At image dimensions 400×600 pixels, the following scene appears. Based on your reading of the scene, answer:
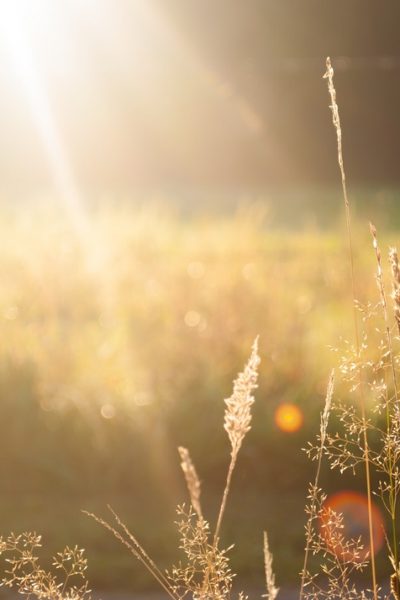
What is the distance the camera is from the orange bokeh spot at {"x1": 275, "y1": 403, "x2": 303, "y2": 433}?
4062mm

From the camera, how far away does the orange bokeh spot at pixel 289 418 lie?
13.3ft

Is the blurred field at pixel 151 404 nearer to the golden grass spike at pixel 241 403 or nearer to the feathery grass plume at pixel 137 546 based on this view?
the feathery grass plume at pixel 137 546

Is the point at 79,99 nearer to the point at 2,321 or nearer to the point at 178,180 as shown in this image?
the point at 178,180

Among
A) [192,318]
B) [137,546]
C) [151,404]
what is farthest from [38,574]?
[192,318]

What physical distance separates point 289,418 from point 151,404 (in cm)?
55

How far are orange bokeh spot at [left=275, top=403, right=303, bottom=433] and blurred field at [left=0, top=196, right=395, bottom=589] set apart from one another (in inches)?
1.0

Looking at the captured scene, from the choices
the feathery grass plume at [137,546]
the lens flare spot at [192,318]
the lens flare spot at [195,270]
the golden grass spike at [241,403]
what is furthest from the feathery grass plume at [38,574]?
the lens flare spot at [195,270]

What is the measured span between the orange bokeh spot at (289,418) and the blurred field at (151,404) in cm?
3

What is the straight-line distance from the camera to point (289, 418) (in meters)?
4.07

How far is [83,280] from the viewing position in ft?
17.3

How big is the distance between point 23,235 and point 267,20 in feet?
64.3

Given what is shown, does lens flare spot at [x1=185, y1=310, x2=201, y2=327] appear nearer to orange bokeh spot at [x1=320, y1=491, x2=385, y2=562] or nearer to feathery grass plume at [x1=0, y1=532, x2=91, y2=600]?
orange bokeh spot at [x1=320, y1=491, x2=385, y2=562]

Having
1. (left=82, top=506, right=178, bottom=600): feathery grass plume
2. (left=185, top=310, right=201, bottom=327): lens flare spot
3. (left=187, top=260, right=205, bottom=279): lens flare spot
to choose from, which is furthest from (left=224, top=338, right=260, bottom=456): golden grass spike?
(left=187, top=260, right=205, bottom=279): lens flare spot

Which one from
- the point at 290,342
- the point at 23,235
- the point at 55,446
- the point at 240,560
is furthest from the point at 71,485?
the point at 23,235
